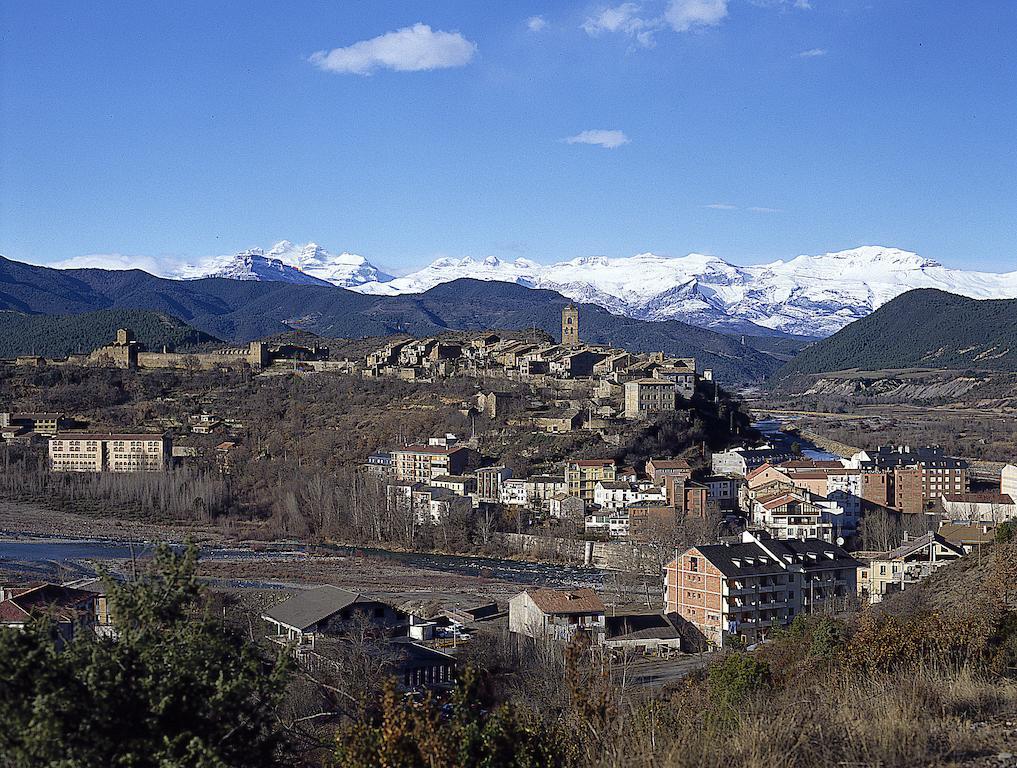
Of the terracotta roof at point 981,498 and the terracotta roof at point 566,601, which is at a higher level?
the terracotta roof at point 981,498

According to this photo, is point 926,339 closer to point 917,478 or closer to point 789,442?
point 789,442

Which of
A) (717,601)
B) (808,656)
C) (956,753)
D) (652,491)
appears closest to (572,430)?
(652,491)

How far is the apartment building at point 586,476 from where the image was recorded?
24.6 metres

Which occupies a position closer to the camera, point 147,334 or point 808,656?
point 808,656

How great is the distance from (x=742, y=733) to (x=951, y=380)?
59623mm

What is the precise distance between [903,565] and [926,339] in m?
67.2

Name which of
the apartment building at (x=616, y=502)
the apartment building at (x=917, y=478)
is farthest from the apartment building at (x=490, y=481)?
the apartment building at (x=917, y=478)

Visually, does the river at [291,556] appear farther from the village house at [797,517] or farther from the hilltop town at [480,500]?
the village house at [797,517]

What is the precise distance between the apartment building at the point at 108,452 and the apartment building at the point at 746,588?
61.9 ft

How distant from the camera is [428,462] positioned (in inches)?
1074

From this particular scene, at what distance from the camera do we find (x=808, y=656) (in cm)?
685

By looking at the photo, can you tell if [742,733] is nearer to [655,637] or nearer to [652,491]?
[655,637]

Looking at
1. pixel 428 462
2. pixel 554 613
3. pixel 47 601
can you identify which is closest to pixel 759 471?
pixel 428 462

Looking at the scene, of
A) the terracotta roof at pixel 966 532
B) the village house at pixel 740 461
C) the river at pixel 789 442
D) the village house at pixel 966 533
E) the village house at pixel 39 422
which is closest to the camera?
the village house at pixel 966 533
